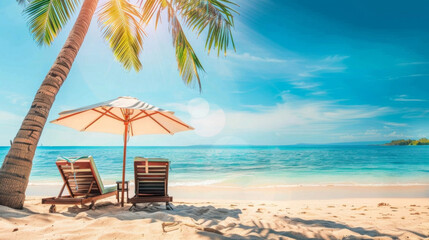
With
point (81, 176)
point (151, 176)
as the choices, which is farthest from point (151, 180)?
point (81, 176)

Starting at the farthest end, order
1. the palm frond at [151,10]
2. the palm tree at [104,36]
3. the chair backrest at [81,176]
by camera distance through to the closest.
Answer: the palm frond at [151,10]
the chair backrest at [81,176]
the palm tree at [104,36]

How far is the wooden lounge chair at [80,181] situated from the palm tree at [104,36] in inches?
19.4

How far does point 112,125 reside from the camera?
5598 millimetres

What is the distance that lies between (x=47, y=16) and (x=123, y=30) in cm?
204

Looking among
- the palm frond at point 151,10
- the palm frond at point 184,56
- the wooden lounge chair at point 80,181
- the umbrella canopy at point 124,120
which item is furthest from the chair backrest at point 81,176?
the palm frond at point 151,10

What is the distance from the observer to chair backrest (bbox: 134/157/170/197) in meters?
4.29

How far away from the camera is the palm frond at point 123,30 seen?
284 inches

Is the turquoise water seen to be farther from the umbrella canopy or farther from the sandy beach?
the sandy beach

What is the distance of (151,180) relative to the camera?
14.6 feet

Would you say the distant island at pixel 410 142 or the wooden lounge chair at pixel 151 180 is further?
the distant island at pixel 410 142

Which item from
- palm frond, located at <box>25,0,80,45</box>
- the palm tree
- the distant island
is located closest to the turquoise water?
the palm tree

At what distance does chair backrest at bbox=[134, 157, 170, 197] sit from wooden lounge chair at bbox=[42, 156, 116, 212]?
2.35ft

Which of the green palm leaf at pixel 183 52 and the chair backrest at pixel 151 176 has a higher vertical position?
the green palm leaf at pixel 183 52

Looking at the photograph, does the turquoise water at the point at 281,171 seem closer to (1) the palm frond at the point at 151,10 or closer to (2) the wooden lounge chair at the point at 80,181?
(2) the wooden lounge chair at the point at 80,181
